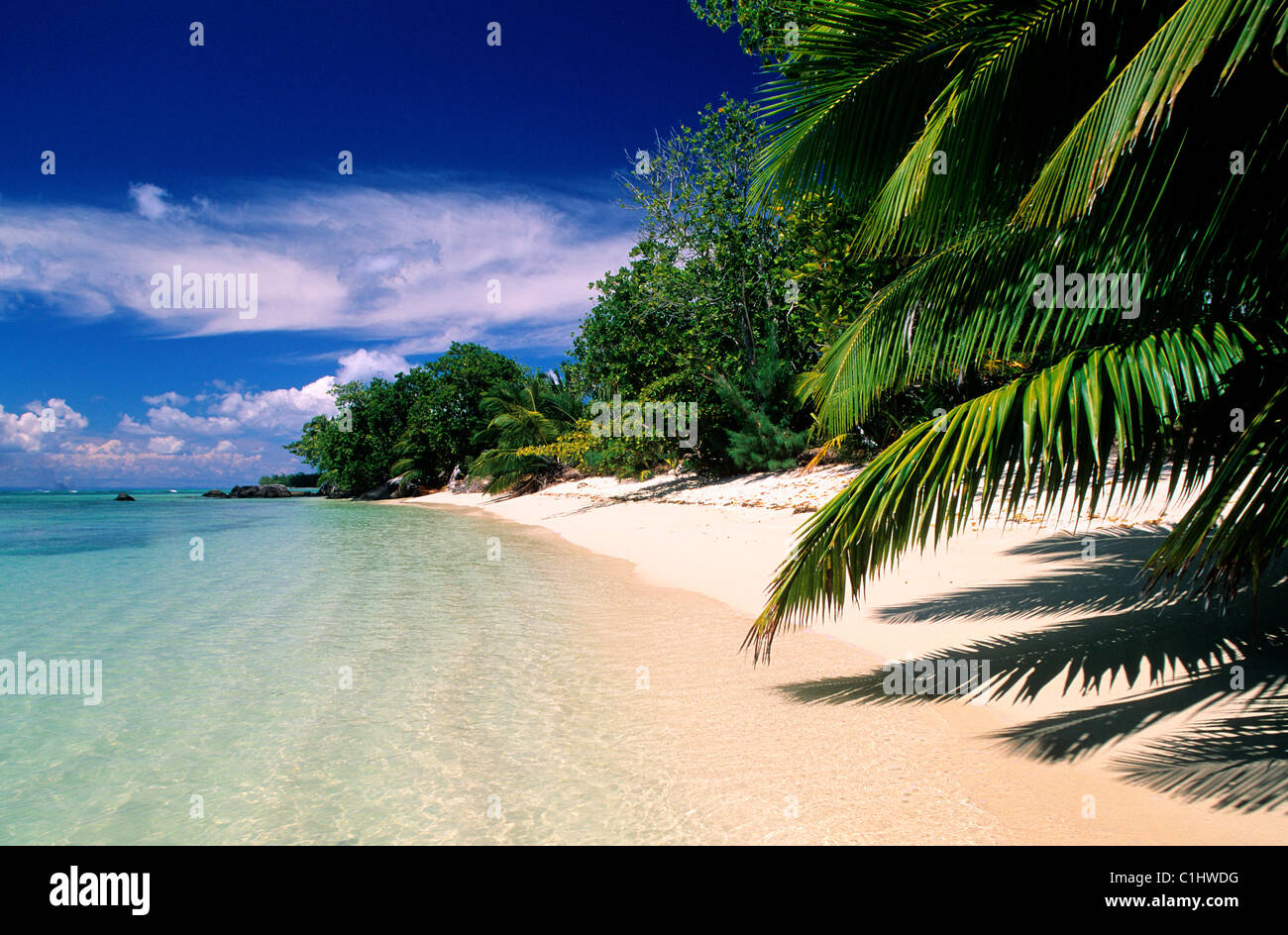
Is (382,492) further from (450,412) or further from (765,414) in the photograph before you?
(765,414)

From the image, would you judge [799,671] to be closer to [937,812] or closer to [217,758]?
[937,812]

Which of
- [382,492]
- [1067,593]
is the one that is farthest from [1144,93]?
[382,492]

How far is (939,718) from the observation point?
11.9ft

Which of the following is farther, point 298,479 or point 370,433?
point 298,479

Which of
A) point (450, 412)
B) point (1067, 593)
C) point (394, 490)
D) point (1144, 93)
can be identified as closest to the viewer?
point (1144, 93)

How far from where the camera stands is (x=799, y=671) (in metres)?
4.63

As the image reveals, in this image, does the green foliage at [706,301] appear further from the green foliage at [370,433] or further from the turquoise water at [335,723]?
the green foliage at [370,433]

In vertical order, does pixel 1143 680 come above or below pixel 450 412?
below

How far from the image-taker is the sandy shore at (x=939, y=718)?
8.52ft

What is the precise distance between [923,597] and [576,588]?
4.40m

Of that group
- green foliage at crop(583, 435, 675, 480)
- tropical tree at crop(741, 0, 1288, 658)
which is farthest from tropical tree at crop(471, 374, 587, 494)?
tropical tree at crop(741, 0, 1288, 658)

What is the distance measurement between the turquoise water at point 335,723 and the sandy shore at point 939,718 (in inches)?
19.0

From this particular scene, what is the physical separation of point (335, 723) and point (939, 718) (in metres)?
3.76
